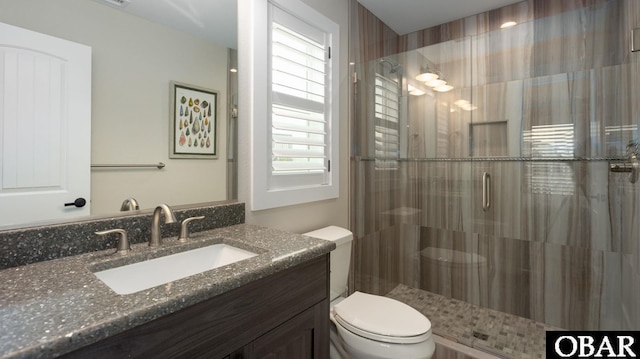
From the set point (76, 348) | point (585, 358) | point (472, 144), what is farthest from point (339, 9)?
point (585, 358)

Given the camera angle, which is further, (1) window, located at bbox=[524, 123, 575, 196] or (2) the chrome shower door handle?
(2) the chrome shower door handle

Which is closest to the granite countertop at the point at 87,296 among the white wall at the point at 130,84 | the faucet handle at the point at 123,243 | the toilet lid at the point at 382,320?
the faucet handle at the point at 123,243

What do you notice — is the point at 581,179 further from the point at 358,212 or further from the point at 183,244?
the point at 183,244

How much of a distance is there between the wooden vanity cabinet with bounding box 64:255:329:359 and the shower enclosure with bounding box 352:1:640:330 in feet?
3.94

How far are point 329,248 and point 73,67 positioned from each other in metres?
1.08

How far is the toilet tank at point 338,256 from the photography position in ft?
5.53

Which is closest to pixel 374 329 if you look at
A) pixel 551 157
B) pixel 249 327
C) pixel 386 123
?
pixel 249 327

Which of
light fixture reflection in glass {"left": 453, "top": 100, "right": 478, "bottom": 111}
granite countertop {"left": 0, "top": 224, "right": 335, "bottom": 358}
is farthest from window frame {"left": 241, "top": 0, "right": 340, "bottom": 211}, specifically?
light fixture reflection in glass {"left": 453, "top": 100, "right": 478, "bottom": 111}

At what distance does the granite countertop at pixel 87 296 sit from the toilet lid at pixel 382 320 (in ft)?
1.84

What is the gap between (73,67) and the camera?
999 millimetres

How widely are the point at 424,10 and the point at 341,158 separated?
1387 mm

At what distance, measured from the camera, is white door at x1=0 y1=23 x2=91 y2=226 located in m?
0.88

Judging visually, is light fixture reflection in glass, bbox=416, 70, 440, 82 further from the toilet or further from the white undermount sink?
the white undermount sink

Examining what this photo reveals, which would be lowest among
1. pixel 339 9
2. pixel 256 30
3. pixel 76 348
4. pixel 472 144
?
pixel 76 348
